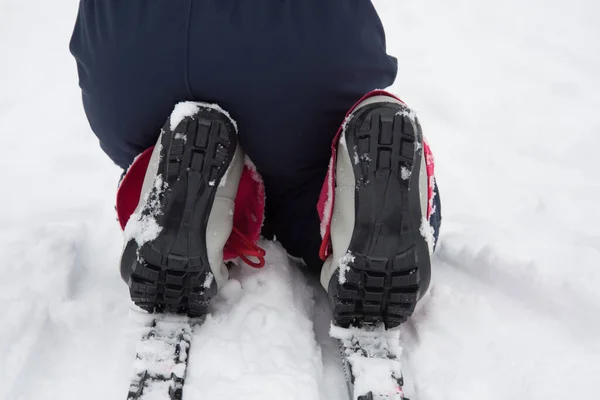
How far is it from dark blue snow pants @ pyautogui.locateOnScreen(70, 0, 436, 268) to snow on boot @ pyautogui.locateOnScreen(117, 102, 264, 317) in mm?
55

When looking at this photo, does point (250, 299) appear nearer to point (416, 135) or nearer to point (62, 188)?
point (416, 135)

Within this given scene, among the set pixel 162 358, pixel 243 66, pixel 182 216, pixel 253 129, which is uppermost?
pixel 243 66

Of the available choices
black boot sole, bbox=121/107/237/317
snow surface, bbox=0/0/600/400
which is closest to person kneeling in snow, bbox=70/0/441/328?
black boot sole, bbox=121/107/237/317

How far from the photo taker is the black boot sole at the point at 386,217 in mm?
931

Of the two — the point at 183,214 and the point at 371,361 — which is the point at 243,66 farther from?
the point at 371,361

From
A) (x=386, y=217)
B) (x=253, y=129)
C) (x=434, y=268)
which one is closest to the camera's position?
(x=386, y=217)

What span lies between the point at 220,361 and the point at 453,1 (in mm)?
1917

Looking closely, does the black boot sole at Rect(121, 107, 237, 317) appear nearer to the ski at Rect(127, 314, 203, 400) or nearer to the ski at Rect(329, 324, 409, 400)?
the ski at Rect(127, 314, 203, 400)

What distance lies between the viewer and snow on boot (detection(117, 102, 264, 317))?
3.15ft

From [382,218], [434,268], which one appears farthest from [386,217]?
[434,268]

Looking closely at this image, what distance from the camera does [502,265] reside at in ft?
3.97

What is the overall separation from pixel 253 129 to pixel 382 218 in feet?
0.93

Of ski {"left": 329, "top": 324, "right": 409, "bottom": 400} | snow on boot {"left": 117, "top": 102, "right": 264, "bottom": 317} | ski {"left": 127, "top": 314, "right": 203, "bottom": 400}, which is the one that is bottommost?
ski {"left": 127, "top": 314, "right": 203, "bottom": 400}

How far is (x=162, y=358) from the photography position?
3.18 feet
